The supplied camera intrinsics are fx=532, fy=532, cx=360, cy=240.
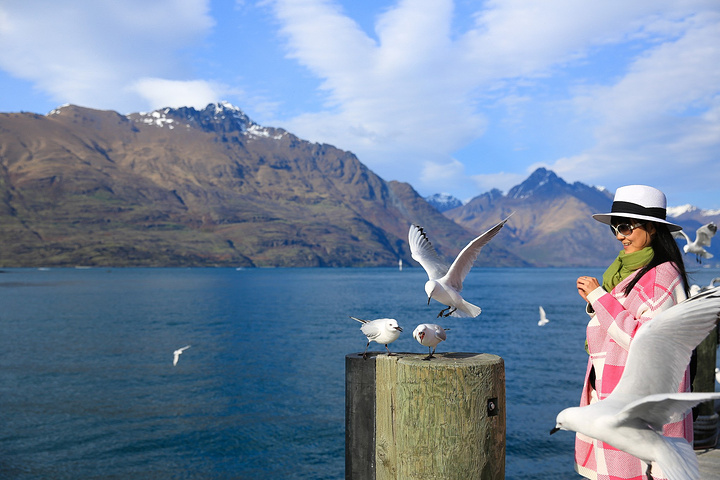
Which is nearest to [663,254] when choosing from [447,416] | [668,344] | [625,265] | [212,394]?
[625,265]

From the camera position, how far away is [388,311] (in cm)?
6962

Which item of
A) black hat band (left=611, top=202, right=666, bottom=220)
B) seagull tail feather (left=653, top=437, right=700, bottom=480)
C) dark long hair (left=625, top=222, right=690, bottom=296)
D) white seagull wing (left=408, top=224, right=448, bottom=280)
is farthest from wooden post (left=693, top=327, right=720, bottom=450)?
seagull tail feather (left=653, top=437, right=700, bottom=480)

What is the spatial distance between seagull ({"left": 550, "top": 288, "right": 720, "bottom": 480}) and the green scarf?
1.01 m

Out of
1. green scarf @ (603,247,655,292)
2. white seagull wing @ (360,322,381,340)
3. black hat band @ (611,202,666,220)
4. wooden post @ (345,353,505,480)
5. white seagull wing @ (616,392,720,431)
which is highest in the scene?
black hat band @ (611,202,666,220)

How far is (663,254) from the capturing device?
3924mm

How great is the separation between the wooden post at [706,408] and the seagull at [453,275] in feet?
15.2

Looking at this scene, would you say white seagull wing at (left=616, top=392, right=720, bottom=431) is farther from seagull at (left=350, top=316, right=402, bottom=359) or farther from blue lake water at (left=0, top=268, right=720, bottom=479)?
blue lake water at (left=0, top=268, right=720, bottom=479)

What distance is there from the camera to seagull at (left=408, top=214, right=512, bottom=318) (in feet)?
18.6

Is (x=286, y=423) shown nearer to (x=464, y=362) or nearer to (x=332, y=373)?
(x=332, y=373)

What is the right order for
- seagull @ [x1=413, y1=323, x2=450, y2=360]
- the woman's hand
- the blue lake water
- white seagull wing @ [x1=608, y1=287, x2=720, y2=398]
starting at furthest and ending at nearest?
the blue lake water → seagull @ [x1=413, y1=323, x2=450, y2=360] → the woman's hand → white seagull wing @ [x1=608, y1=287, x2=720, y2=398]

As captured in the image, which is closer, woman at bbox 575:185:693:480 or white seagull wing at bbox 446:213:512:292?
woman at bbox 575:185:693:480

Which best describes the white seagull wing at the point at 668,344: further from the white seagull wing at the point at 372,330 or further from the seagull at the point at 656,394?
the white seagull wing at the point at 372,330

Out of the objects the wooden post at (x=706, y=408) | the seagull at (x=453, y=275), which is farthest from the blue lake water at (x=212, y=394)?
the seagull at (x=453, y=275)

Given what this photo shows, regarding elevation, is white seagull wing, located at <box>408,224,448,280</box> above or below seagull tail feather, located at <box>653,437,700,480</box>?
above
